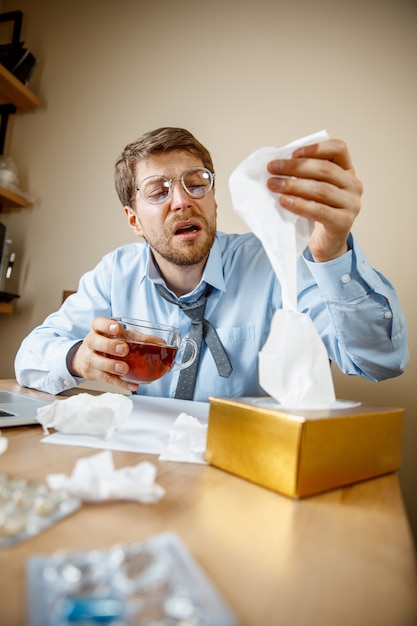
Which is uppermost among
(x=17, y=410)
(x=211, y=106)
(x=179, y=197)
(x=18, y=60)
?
(x=18, y=60)

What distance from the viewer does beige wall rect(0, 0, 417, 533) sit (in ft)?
4.89

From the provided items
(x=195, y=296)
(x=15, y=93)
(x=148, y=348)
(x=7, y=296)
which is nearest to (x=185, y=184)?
(x=195, y=296)

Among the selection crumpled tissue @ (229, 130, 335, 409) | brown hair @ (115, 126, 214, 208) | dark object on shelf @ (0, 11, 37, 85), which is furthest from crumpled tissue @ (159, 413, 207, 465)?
dark object on shelf @ (0, 11, 37, 85)

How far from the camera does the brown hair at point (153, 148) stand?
126cm

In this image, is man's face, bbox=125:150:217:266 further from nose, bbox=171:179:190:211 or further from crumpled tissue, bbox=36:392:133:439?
crumpled tissue, bbox=36:392:133:439

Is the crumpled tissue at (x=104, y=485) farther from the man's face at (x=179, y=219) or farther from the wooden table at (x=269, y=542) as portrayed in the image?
the man's face at (x=179, y=219)

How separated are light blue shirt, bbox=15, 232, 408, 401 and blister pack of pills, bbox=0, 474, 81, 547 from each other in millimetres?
523

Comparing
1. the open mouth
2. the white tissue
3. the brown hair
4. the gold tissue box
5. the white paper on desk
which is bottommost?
the white paper on desk

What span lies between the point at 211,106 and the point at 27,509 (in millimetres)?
1839

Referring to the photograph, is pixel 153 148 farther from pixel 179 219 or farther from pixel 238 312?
pixel 238 312

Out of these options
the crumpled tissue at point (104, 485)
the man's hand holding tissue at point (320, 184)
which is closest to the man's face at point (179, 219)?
the man's hand holding tissue at point (320, 184)

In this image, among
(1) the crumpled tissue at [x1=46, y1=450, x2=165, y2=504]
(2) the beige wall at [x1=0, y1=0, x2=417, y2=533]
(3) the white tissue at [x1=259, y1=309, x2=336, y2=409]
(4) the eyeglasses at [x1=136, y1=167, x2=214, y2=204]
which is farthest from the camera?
(2) the beige wall at [x1=0, y1=0, x2=417, y2=533]

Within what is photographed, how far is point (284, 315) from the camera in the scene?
50 centimetres

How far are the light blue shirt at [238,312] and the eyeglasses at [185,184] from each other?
179 mm
